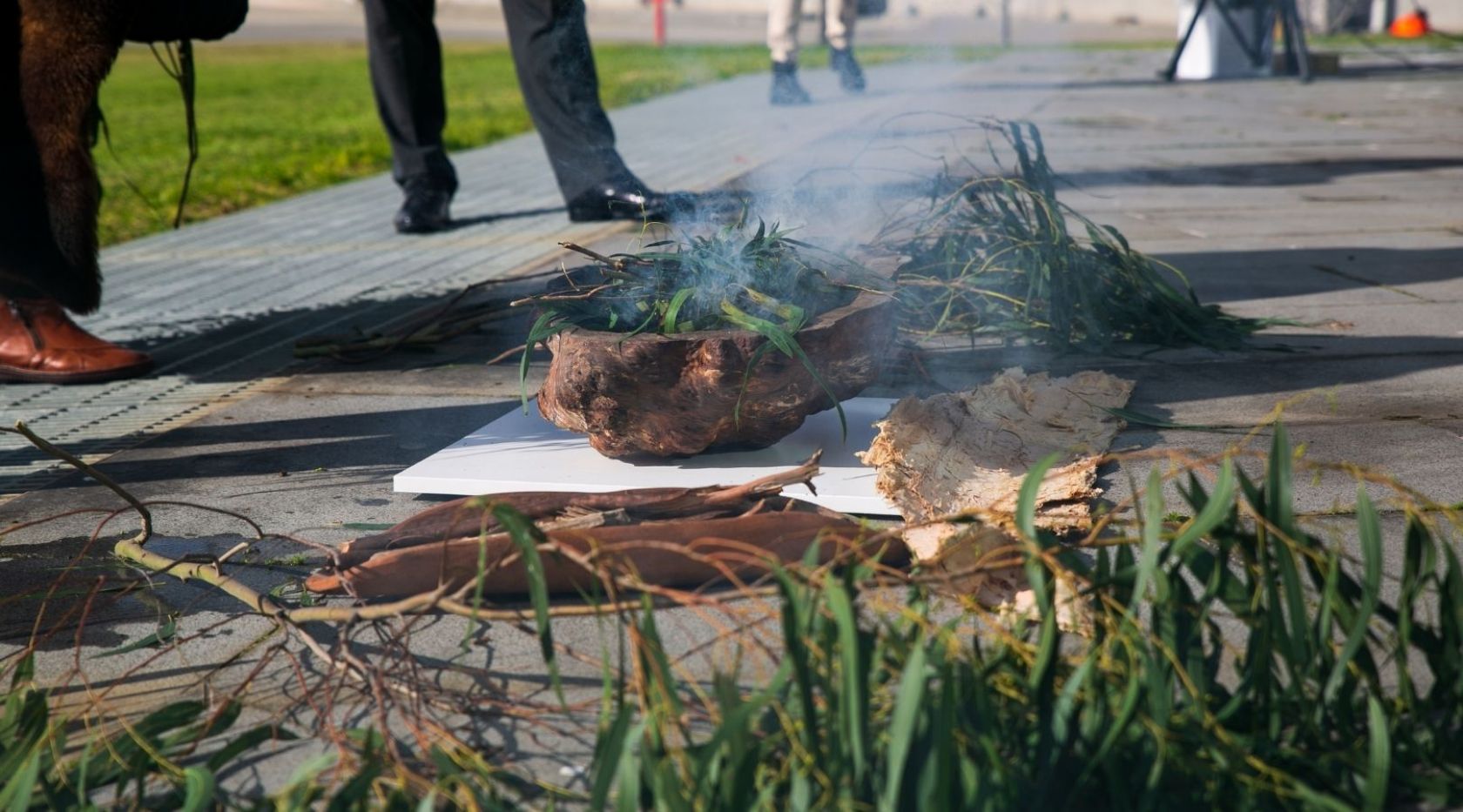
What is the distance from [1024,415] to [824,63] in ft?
43.7

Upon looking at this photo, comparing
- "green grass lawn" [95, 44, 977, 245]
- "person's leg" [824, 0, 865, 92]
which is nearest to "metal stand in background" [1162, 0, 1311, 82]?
"person's leg" [824, 0, 865, 92]

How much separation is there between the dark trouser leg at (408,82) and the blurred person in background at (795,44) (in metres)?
4.47

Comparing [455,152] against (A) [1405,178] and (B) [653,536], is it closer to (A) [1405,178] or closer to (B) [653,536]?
(A) [1405,178]

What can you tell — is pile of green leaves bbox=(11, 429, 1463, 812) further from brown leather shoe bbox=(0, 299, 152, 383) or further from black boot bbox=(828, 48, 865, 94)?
black boot bbox=(828, 48, 865, 94)

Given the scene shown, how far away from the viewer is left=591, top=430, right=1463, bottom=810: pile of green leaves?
125cm

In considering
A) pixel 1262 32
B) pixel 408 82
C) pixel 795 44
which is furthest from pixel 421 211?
pixel 1262 32

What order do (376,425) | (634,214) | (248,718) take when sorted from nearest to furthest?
(248,718) < (376,425) < (634,214)

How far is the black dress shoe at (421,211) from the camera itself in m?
5.74

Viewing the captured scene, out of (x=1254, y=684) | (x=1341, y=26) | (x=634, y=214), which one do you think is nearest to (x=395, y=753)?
(x=1254, y=684)

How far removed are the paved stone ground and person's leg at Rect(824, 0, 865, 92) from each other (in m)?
2.57

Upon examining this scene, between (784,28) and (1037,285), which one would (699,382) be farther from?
(784,28)

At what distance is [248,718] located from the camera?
165 cm

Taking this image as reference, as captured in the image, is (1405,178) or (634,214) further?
(1405,178)

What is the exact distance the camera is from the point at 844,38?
36.1 ft
